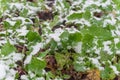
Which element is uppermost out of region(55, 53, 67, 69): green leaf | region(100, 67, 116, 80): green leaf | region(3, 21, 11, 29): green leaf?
region(3, 21, 11, 29): green leaf

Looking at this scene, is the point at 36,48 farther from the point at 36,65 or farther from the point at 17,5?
the point at 17,5

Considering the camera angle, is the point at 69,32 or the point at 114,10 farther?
the point at 114,10

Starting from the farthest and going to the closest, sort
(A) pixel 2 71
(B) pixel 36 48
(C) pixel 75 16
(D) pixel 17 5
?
1. (D) pixel 17 5
2. (C) pixel 75 16
3. (B) pixel 36 48
4. (A) pixel 2 71

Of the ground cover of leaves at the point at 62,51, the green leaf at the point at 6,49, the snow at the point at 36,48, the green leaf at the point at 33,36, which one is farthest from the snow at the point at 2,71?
→ the green leaf at the point at 33,36

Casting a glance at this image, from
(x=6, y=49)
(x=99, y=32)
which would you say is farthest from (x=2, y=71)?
(x=99, y=32)

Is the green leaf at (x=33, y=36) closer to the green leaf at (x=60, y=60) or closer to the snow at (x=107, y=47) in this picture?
the green leaf at (x=60, y=60)

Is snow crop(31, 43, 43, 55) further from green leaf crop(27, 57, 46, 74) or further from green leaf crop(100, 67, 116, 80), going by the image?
green leaf crop(100, 67, 116, 80)

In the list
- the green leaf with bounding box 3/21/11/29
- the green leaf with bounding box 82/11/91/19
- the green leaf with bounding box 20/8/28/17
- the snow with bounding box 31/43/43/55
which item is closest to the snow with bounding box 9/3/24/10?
the green leaf with bounding box 20/8/28/17

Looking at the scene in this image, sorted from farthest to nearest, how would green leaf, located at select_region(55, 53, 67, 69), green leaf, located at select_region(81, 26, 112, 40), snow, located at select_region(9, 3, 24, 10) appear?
snow, located at select_region(9, 3, 24, 10) < green leaf, located at select_region(81, 26, 112, 40) < green leaf, located at select_region(55, 53, 67, 69)

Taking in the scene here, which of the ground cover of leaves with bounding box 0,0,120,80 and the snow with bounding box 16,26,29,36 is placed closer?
the ground cover of leaves with bounding box 0,0,120,80

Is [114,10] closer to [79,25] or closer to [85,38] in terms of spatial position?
[79,25]

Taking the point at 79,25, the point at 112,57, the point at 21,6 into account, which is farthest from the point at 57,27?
the point at 112,57
